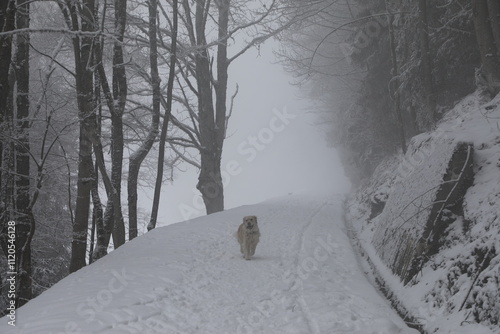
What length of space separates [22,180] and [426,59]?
39.9ft

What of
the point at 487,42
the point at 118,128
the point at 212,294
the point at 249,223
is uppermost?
the point at 487,42

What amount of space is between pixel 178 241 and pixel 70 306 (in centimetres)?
482

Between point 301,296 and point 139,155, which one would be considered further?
point 139,155

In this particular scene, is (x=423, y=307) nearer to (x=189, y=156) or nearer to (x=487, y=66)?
(x=487, y=66)

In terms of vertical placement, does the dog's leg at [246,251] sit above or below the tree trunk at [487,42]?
below

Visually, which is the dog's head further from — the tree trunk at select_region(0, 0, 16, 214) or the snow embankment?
the tree trunk at select_region(0, 0, 16, 214)

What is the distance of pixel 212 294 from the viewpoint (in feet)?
21.9

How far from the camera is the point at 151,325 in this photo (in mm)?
5277

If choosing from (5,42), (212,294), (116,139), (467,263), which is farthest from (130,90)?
(467,263)

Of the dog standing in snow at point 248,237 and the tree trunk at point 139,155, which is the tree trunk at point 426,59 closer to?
the dog standing in snow at point 248,237

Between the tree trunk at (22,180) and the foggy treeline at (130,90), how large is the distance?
31 mm

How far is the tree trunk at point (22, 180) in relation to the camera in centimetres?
873

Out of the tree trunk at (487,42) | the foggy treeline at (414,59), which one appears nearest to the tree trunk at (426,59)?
the foggy treeline at (414,59)

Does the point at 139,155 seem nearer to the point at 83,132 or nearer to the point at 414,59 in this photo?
the point at 83,132
